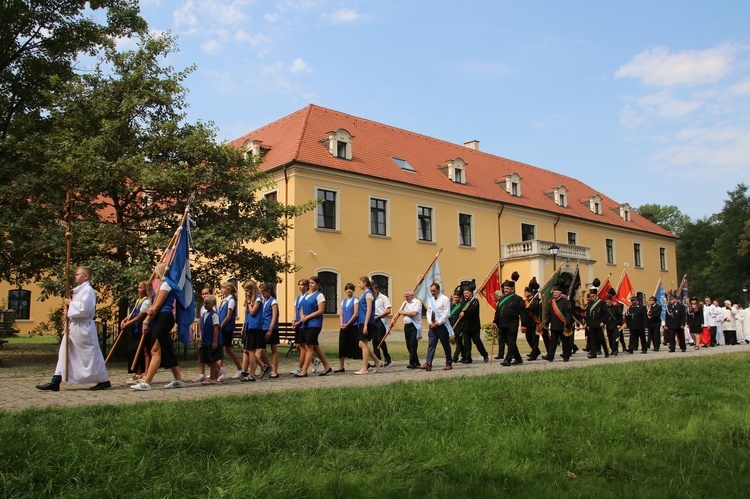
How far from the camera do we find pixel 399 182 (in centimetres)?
3534

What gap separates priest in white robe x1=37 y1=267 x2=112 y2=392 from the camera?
994 centimetres

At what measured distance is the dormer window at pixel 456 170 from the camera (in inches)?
1572

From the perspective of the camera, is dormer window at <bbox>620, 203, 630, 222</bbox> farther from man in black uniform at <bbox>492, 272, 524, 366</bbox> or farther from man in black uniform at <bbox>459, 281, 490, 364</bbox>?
man in black uniform at <bbox>492, 272, 524, 366</bbox>

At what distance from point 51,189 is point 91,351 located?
7448 mm

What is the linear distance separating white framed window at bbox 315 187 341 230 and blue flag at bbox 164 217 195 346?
21113mm

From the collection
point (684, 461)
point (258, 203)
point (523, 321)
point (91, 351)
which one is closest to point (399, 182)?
point (258, 203)

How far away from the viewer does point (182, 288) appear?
421 inches

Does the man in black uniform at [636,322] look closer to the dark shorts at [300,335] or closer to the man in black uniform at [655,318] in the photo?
the man in black uniform at [655,318]

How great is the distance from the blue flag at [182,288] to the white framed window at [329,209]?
2111 centimetres

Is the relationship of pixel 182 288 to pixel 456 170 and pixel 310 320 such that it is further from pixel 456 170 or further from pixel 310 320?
Result: pixel 456 170

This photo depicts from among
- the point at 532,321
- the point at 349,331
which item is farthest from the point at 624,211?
the point at 349,331

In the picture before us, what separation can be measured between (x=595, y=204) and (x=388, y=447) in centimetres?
4781

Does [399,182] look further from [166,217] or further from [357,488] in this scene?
[357,488]

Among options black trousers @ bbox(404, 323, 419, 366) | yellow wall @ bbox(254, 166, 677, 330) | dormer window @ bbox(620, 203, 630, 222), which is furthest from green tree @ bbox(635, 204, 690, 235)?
black trousers @ bbox(404, 323, 419, 366)
